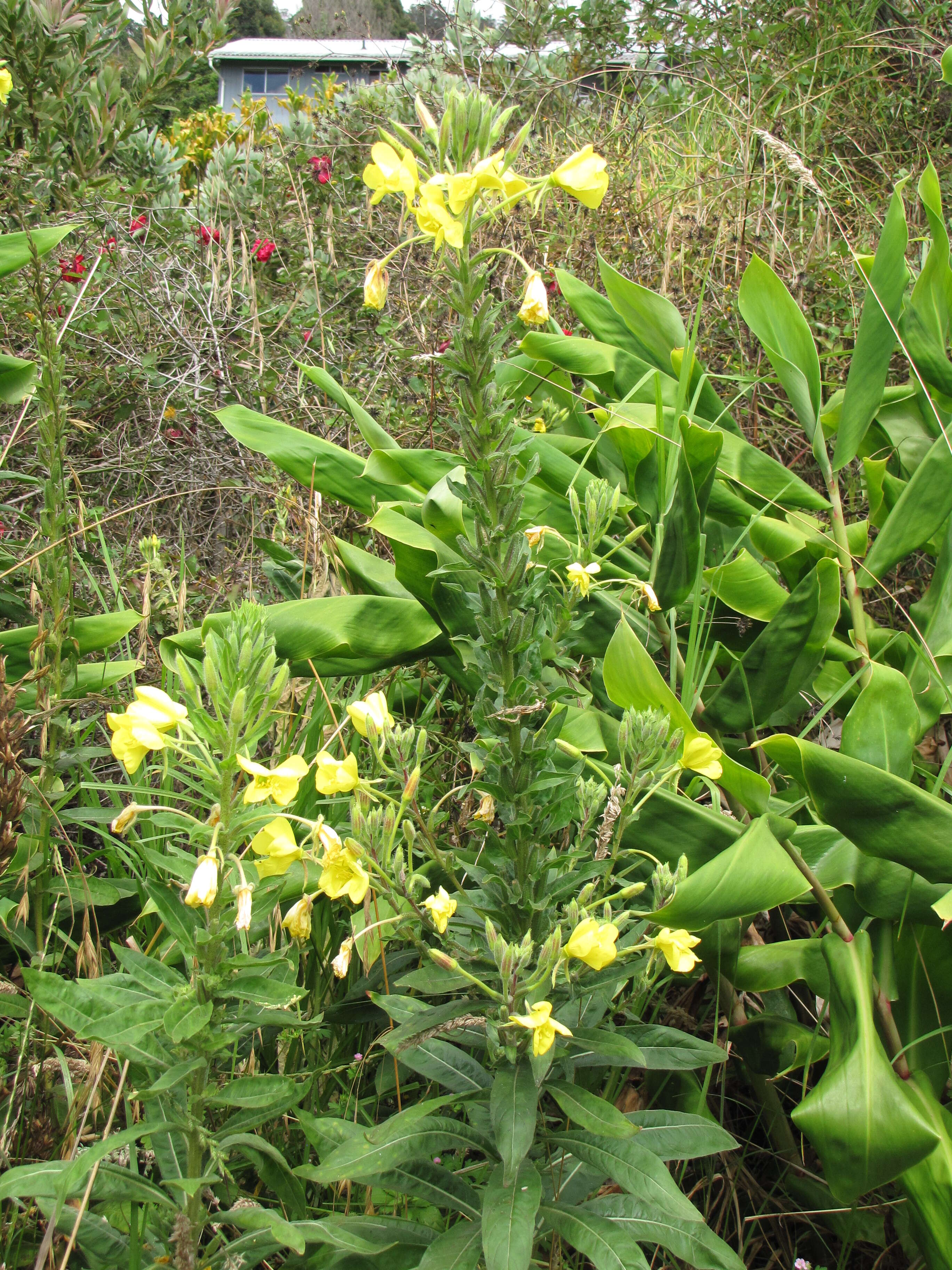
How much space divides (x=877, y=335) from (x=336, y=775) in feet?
3.94

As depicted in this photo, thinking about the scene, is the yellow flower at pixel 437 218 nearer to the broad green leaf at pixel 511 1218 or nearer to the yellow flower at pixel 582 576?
the yellow flower at pixel 582 576

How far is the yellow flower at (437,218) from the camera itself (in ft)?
2.53

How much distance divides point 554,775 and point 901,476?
1257 millimetres

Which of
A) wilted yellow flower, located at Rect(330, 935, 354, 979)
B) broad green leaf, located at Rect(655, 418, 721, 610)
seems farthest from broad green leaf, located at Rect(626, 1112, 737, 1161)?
broad green leaf, located at Rect(655, 418, 721, 610)

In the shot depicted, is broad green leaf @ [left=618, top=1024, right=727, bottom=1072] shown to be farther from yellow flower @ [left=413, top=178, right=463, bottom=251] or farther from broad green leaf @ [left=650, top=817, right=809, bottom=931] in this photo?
yellow flower @ [left=413, top=178, right=463, bottom=251]

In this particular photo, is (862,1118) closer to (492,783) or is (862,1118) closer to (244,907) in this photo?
(492,783)

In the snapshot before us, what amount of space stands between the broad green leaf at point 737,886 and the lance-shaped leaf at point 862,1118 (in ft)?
0.61

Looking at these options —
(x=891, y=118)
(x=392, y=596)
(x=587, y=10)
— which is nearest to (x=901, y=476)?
(x=392, y=596)

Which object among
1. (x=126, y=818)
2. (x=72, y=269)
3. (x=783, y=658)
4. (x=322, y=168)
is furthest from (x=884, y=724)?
(x=322, y=168)

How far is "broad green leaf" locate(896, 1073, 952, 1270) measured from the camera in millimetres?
Result: 956

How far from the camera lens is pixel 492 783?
95 cm

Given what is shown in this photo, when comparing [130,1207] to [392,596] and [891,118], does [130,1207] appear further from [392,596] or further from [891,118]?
[891,118]

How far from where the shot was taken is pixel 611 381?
72.8 inches

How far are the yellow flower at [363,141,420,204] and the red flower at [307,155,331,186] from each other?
9.22ft
